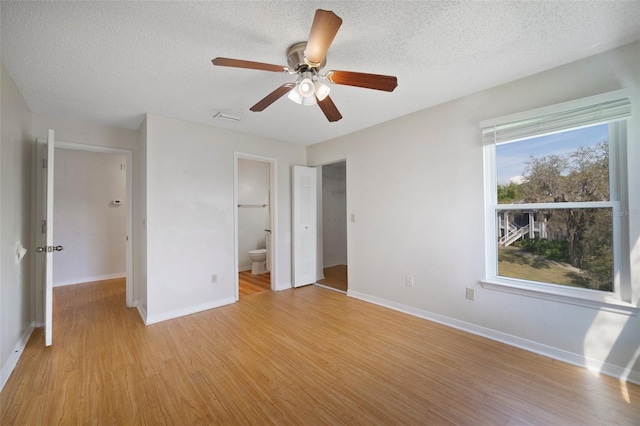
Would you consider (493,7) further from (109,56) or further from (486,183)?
(109,56)

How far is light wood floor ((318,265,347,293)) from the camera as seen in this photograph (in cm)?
427

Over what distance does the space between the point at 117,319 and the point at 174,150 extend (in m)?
2.12

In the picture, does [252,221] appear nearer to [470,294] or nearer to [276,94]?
[276,94]

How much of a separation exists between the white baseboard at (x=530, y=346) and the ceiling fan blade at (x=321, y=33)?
9.17 ft

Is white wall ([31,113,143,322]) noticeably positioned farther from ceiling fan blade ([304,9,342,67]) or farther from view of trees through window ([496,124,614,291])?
view of trees through window ([496,124,614,291])

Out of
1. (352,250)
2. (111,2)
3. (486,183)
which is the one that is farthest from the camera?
(352,250)

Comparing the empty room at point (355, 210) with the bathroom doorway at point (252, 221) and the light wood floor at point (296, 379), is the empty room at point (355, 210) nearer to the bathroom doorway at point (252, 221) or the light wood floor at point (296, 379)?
the light wood floor at point (296, 379)

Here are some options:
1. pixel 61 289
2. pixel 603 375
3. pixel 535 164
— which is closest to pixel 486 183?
pixel 535 164

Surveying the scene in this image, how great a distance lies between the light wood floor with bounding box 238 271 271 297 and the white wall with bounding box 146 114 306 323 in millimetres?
501

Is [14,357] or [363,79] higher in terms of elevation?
[363,79]

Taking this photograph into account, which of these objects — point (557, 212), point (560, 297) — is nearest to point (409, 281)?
point (560, 297)

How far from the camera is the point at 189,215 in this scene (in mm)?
3205

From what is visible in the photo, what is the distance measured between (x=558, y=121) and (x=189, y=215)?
153 inches

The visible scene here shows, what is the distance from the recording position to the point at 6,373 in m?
1.90
